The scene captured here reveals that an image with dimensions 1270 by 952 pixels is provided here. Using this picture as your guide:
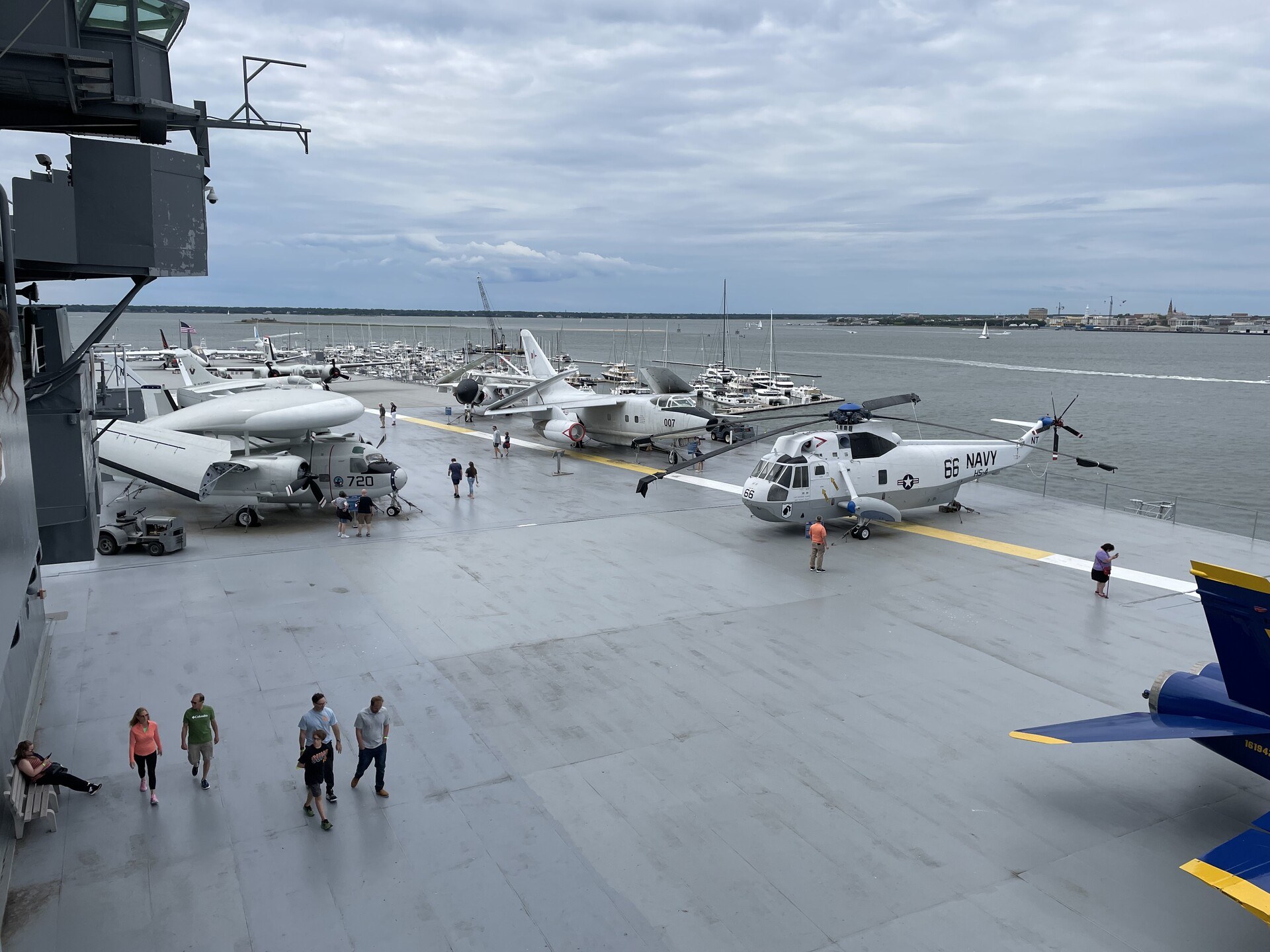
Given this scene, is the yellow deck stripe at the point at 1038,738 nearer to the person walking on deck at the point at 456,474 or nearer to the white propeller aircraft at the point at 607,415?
the person walking on deck at the point at 456,474

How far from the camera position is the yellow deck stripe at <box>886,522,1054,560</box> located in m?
18.6

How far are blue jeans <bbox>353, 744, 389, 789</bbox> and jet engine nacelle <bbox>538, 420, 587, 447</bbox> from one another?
22847 mm

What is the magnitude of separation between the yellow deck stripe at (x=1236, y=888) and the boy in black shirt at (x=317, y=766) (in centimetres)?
748

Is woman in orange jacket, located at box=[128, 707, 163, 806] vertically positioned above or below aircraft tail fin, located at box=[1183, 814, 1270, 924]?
below

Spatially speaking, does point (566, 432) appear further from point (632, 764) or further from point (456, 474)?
point (632, 764)

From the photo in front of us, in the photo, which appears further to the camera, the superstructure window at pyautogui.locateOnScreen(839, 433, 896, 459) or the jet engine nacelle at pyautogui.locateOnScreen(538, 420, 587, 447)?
the jet engine nacelle at pyautogui.locateOnScreen(538, 420, 587, 447)

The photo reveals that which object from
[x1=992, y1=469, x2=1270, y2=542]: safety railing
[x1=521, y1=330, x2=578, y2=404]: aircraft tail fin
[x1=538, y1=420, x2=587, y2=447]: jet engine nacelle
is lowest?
[x1=992, y1=469, x2=1270, y2=542]: safety railing

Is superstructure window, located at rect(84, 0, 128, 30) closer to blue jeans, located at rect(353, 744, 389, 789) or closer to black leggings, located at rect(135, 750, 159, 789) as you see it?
black leggings, located at rect(135, 750, 159, 789)

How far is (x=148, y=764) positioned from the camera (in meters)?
8.63

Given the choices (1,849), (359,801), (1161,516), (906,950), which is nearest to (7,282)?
(1,849)

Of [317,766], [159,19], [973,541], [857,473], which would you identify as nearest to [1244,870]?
[317,766]

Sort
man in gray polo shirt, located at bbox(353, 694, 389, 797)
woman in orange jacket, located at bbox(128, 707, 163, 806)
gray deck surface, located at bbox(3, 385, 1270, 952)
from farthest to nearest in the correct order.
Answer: man in gray polo shirt, located at bbox(353, 694, 389, 797) < woman in orange jacket, located at bbox(128, 707, 163, 806) < gray deck surface, located at bbox(3, 385, 1270, 952)

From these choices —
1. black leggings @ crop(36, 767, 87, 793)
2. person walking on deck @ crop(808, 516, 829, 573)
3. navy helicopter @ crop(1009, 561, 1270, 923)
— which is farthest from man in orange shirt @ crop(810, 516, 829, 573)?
black leggings @ crop(36, 767, 87, 793)

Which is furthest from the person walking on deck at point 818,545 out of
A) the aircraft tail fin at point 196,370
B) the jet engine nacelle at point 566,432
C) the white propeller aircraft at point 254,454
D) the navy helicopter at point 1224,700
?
the aircraft tail fin at point 196,370
